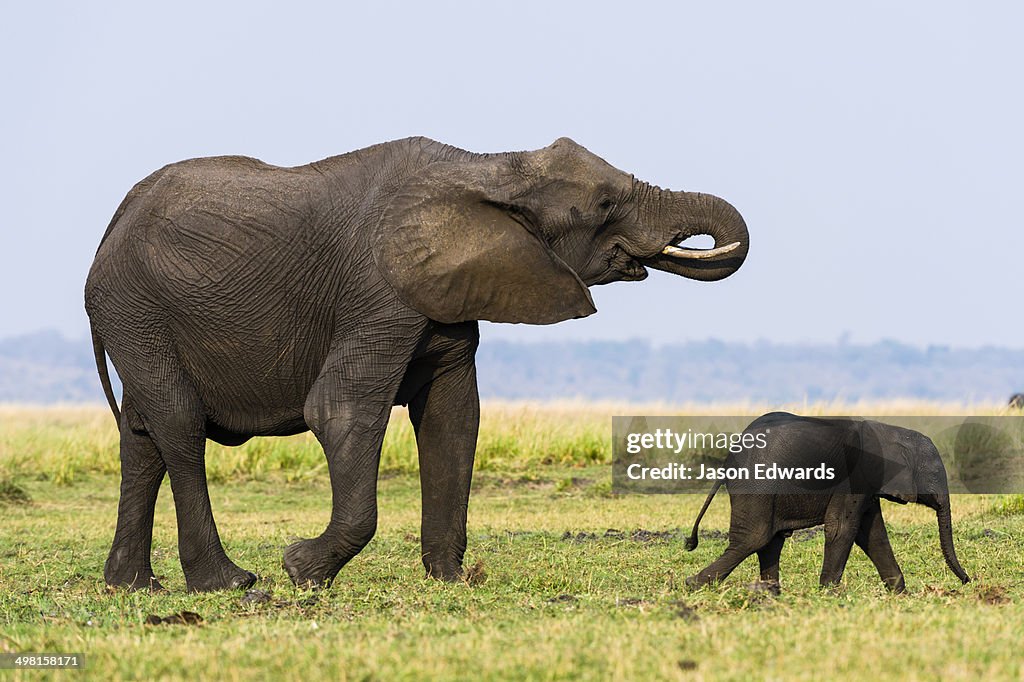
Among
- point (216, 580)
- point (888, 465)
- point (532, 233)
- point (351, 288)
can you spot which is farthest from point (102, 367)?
point (888, 465)

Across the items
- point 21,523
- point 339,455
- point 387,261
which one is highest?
point 387,261

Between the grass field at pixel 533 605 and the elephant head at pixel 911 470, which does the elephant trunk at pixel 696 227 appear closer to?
the elephant head at pixel 911 470

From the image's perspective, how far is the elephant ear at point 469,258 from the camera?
29.1 feet

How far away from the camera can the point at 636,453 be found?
2092cm

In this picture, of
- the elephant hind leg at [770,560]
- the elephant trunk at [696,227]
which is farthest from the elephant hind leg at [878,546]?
the elephant trunk at [696,227]

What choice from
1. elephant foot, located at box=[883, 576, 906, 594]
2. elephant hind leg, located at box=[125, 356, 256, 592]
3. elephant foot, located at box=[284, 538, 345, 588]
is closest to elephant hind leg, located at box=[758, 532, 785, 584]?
elephant foot, located at box=[883, 576, 906, 594]

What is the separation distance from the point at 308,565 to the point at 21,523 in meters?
7.95

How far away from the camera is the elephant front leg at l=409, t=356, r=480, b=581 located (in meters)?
9.73

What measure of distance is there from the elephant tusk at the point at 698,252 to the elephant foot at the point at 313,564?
2.94 m

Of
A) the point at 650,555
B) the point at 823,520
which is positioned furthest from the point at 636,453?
the point at 823,520

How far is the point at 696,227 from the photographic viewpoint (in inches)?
360

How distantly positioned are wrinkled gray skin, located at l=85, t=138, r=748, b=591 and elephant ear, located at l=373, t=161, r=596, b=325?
0.01 meters

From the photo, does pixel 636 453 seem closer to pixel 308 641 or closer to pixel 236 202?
pixel 236 202

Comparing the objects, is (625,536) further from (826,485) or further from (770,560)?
(826,485)
